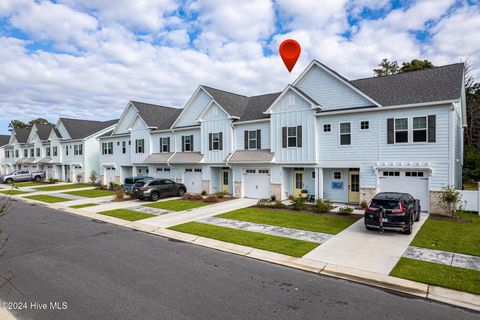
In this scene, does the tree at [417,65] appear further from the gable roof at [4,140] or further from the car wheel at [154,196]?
the gable roof at [4,140]

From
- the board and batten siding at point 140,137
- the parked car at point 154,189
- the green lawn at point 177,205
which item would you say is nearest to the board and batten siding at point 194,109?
the board and batten siding at point 140,137

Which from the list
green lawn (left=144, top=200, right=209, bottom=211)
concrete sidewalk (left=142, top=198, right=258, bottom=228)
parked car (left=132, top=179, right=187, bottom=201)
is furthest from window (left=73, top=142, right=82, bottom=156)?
concrete sidewalk (left=142, top=198, right=258, bottom=228)

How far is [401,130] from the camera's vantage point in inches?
690

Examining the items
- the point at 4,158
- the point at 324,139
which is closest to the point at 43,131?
the point at 4,158

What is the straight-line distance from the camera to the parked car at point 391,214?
1234cm

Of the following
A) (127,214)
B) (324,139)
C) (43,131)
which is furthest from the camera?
(43,131)

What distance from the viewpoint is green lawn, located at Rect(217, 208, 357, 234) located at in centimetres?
1423

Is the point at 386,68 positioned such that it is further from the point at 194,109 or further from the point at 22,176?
the point at 22,176

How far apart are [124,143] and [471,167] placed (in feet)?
120

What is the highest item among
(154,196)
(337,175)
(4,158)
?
(4,158)

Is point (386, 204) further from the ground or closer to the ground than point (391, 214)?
further from the ground

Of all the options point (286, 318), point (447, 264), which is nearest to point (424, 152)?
point (447, 264)

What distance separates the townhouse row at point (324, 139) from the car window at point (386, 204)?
570 centimetres

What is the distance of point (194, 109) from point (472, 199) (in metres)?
21.7
